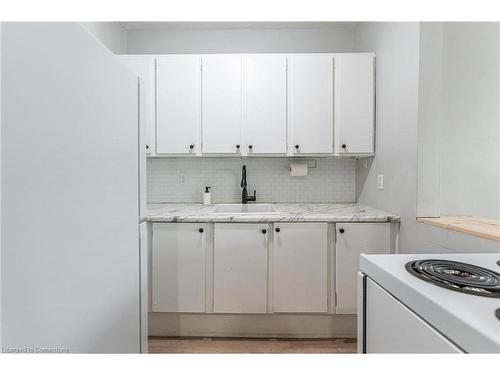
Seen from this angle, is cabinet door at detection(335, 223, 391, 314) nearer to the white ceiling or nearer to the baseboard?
the baseboard

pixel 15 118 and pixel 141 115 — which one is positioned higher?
pixel 141 115

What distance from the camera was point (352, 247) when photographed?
1956mm

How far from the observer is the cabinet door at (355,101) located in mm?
2264

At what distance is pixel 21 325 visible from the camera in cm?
59

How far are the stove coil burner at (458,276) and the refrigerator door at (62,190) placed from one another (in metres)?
0.86

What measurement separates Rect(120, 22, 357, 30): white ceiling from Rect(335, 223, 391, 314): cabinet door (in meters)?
1.81

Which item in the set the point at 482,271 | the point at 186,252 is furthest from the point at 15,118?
the point at 186,252

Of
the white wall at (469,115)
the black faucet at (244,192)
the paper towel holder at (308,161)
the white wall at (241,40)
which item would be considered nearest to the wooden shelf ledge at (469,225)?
the white wall at (469,115)

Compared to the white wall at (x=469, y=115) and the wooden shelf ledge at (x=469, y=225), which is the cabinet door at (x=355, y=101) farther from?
the wooden shelf ledge at (x=469, y=225)

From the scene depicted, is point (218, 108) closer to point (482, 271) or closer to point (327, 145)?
point (327, 145)

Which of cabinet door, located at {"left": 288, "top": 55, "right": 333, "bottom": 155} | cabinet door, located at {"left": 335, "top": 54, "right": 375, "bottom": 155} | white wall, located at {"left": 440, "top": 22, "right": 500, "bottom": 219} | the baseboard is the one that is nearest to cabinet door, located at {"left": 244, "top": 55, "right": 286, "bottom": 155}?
cabinet door, located at {"left": 288, "top": 55, "right": 333, "bottom": 155}

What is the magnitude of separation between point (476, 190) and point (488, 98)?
0.59m

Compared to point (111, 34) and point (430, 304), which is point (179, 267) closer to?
point (430, 304)

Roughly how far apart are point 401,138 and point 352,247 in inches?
31.0
